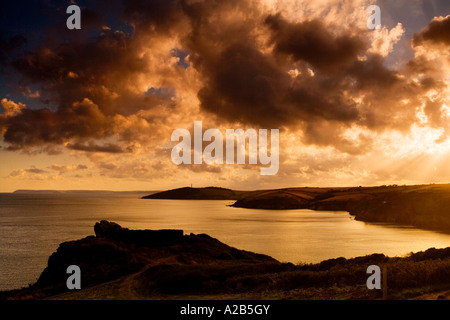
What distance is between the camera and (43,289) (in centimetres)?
3800

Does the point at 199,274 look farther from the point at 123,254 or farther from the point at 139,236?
the point at 139,236

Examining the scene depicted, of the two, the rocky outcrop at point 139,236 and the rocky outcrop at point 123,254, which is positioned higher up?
the rocky outcrop at point 139,236

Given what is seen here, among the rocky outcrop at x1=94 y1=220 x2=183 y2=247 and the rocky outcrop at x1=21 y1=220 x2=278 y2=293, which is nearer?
the rocky outcrop at x1=21 y1=220 x2=278 y2=293

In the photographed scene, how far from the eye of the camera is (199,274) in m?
33.6

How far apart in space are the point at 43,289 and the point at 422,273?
35.3 metres

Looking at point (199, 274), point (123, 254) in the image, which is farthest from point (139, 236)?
point (199, 274)

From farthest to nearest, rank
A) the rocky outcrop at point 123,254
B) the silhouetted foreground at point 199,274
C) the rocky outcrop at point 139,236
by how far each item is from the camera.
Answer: the rocky outcrop at point 139,236
the rocky outcrop at point 123,254
the silhouetted foreground at point 199,274

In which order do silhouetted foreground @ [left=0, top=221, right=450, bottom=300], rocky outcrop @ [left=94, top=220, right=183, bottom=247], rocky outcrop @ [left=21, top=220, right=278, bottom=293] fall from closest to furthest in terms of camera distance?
silhouetted foreground @ [left=0, top=221, right=450, bottom=300], rocky outcrop @ [left=21, top=220, right=278, bottom=293], rocky outcrop @ [left=94, top=220, right=183, bottom=247]

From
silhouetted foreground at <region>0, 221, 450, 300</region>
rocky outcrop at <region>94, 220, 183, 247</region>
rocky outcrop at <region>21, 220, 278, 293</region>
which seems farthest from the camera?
rocky outcrop at <region>94, 220, 183, 247</region>

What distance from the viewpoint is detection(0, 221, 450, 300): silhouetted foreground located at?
2683 cm

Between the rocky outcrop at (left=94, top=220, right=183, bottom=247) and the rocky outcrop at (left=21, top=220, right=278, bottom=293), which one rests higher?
the rocky outcrop at (left=94, top=220, right=183, bottom=247)

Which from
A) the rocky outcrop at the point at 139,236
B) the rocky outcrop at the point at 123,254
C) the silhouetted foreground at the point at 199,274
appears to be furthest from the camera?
the rocky outcrop at the point at 139,236

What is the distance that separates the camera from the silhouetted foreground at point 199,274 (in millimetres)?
26828

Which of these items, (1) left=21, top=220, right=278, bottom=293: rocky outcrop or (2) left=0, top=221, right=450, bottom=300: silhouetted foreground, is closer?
(2) left=0, top=221, right=450, bottom=300: silhouetted foreground
